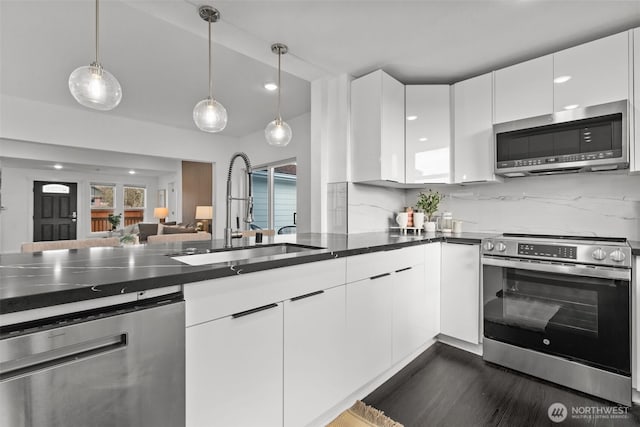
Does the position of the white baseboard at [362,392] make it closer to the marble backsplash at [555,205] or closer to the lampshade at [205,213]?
the marble backsplash at [555,205]

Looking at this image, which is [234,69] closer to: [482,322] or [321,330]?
[321,330]

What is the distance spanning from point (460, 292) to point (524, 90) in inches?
64.4

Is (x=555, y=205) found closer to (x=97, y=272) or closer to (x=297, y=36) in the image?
(x=297, y=36)

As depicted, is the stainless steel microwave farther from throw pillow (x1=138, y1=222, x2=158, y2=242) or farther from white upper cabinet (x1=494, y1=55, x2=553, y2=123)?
throw pillow (x1=138, y1=222, x2=158, y2=242)

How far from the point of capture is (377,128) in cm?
255

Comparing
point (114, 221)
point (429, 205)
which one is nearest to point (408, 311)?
point (429, 205)

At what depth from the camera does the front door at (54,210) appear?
24.7 ft

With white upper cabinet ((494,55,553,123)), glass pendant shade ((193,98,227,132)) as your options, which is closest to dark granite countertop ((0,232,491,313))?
glass pendant shade ((193,98,227,132))

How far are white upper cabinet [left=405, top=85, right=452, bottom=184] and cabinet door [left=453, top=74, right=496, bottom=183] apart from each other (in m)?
0.08

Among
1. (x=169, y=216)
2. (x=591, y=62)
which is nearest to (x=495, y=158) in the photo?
(x=591, y=62)

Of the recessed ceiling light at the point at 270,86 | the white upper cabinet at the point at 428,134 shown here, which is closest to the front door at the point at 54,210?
the recessed ceiling light at the point at 270,86

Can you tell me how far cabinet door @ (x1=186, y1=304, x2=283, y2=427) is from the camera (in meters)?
1.06

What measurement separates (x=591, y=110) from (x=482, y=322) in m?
1.62

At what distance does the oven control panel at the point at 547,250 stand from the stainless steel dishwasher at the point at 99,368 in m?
2.11
